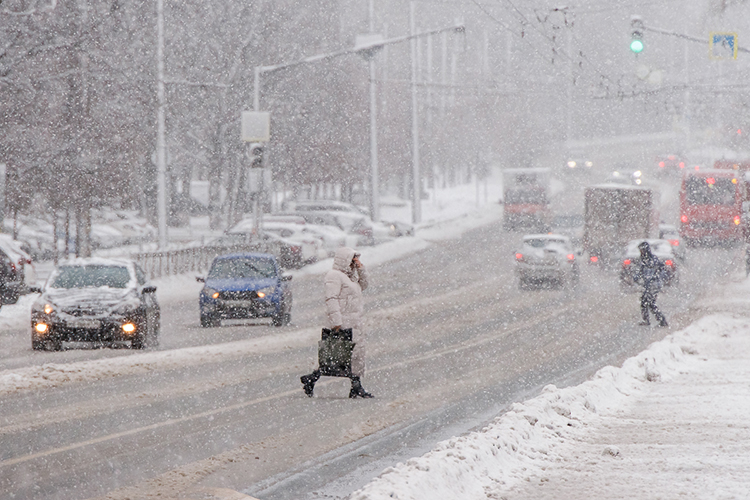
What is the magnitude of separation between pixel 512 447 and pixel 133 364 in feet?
26.4

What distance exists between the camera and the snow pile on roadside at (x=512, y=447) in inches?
271

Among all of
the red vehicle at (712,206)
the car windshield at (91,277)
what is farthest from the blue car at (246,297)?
the red vehicle at (712,206)

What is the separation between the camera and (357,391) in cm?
1227

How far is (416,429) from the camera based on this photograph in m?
10.3

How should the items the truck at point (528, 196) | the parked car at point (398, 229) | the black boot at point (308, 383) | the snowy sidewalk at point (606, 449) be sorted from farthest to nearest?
the truck at point (528, 196) < the parked car at point (398, 229) < the black boot at point (308, 383) < the snowy sidewalk at point (606, 449)

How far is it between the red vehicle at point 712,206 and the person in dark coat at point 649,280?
25146 mm

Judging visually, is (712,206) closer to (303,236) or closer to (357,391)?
(303,236)

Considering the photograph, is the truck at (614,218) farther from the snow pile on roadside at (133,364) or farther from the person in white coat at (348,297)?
the person in white coat at (348,297)

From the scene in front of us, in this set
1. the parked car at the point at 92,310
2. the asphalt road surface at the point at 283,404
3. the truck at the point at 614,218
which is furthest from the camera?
the truck at the point at 614,218

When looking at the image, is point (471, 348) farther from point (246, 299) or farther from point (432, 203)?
point (432, 203)

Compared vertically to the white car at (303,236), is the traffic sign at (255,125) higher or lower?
higher

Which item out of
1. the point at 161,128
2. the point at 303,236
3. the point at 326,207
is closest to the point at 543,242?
the point at 303,236

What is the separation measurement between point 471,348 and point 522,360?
6.40ft

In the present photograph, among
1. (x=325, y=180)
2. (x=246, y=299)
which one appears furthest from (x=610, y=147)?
(x=246, y=299)
